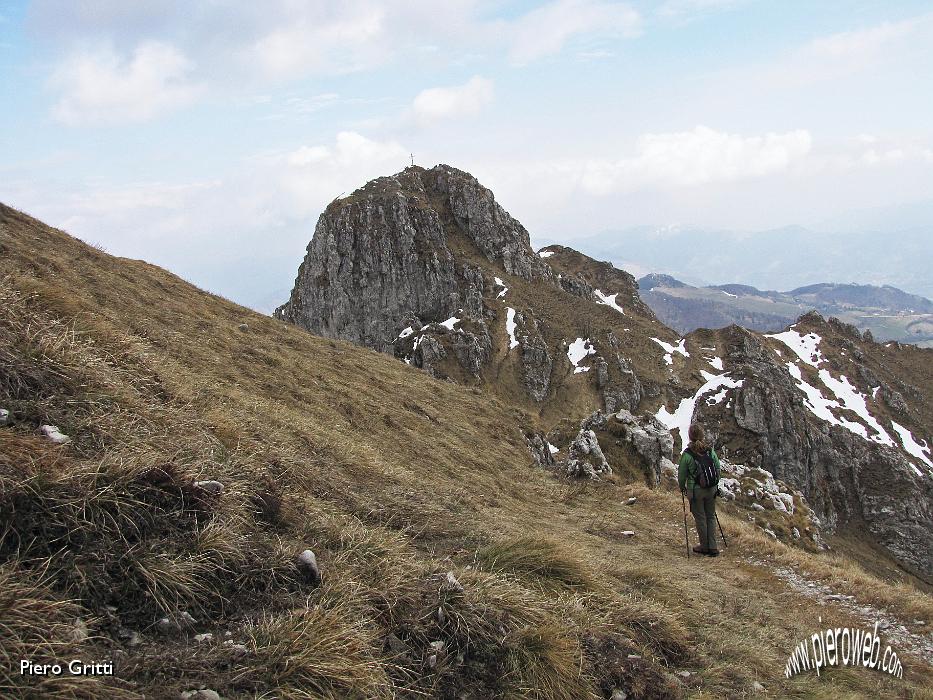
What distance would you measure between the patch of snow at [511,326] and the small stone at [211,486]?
9678cm

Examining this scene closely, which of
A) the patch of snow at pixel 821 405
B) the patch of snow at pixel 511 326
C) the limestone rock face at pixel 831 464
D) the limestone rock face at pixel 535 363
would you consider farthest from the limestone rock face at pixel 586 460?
→ the patch of snow at pixel 821 405

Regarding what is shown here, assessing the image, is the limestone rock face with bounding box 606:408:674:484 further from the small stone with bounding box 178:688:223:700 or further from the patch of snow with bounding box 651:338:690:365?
the patch of snow with bounding box 651:338:690:365

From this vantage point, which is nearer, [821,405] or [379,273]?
[821,405]

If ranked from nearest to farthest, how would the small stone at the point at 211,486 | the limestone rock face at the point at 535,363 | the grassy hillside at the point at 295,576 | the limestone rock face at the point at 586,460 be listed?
the grassy hillside at the point at 295,576 → the small stone at the point at 211,486 → the limestone rock face at the point at 586,460 → the limestone rock face at the point at 535,363

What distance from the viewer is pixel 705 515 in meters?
12.9

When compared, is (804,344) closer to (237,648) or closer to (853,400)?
(853,400)

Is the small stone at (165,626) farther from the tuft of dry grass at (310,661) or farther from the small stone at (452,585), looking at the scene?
the small stone at (452,585)

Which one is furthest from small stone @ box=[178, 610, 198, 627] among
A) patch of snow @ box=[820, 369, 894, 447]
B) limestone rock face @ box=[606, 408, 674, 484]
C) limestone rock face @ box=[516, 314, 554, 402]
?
patch of snow @ box=[820, 369, 894, 447]

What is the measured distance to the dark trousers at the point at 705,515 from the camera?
12586mm

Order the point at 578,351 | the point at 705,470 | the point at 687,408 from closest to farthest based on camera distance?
the point at 705,470, the point at 687,408, the point at 578,351

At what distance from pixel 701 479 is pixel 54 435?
40.3ft

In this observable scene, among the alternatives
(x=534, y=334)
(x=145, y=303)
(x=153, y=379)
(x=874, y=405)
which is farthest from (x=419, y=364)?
A: (x=874, y=405)

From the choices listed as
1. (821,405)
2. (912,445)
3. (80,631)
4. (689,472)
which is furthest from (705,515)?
(912,445)

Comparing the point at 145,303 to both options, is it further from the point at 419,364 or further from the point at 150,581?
the point at 419,364
